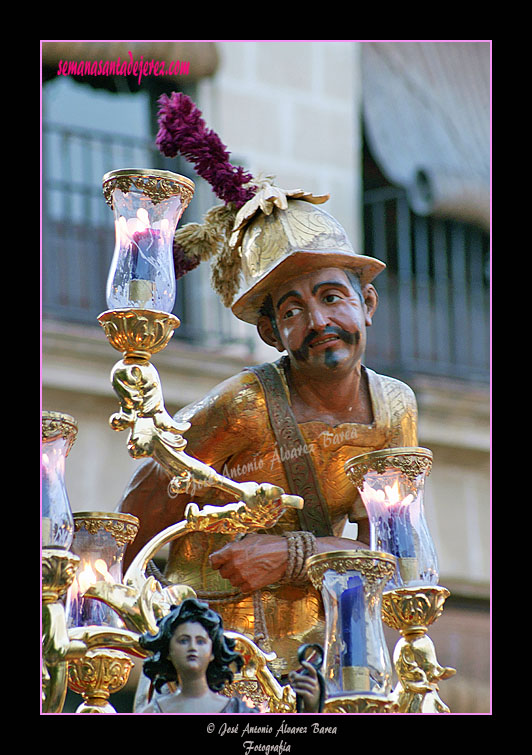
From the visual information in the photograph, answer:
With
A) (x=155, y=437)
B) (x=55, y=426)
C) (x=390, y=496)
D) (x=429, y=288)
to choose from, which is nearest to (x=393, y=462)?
(x=390, y=496)

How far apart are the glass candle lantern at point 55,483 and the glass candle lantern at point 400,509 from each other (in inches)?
26.8

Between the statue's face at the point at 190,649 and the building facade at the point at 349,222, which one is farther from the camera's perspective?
the building facade at the point at 349,222

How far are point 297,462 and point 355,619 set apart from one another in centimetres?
76

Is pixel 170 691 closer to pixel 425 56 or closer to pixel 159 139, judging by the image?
pixel 159 139

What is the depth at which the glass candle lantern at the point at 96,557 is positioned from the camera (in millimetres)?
4770

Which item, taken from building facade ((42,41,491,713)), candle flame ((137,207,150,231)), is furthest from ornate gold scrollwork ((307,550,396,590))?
building facade ((42,41,491,713))

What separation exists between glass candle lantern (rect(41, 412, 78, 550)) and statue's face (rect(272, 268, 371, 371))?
759 millimetres

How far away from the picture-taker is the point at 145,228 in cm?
461

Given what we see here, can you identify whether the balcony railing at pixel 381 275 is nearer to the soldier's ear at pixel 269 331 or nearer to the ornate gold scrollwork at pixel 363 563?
the soldier's ear at pixel 269 331

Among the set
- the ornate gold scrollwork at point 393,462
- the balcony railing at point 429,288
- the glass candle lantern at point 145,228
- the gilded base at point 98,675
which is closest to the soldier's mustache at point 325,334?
the ornate gold scrollwork at point 393,462

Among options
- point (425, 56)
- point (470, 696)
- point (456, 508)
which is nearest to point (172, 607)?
point (470, 696)

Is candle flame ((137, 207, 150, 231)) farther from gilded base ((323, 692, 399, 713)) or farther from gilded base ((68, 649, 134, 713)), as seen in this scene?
gilded base ((323, 692, 399, 713))

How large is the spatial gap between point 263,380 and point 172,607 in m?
0.91

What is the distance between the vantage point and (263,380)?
17.2 ft
